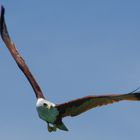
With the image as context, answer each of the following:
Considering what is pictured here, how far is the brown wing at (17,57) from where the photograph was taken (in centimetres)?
2325

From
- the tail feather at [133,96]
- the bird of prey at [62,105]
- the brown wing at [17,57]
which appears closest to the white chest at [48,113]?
→ the bird of prey at [62,105]

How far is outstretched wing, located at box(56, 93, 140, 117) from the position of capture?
20906mm

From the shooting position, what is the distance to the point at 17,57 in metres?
24.9

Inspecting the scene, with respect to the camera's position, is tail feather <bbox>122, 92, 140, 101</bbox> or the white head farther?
the white head

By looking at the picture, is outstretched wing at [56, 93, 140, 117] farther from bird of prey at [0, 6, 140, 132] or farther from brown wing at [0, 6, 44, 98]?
brown wing at [0, 6, 44, 98]

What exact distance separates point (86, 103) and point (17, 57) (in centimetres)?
371

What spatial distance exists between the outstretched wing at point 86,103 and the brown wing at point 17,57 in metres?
0.82

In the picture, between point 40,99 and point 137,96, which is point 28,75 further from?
point 137,96

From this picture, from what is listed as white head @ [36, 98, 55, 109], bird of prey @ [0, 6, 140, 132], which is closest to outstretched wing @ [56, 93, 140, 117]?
bird of prey @ [0, 6, 140, 132]

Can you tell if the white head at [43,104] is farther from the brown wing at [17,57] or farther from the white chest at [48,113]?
the brown wing at [17,57]

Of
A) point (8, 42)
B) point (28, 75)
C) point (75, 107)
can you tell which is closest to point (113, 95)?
point (75, 107)

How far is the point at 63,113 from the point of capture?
2256 centimetres

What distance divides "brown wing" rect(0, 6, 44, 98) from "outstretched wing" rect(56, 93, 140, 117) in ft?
2.69

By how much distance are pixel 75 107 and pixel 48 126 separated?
1.18 metres
